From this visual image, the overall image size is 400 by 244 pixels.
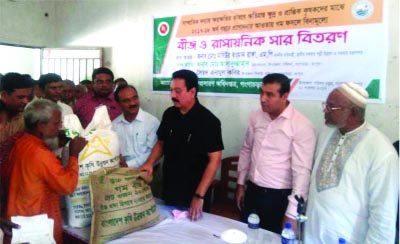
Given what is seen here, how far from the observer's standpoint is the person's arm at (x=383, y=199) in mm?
1372

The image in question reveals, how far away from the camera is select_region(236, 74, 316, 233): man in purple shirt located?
1857mm

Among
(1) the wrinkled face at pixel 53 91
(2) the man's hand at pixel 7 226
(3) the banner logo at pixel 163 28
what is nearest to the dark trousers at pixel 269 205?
(2) the man's hand at pixel 7 226

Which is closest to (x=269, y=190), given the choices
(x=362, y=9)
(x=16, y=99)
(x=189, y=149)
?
(x=189, y=149)

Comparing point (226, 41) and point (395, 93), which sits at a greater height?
point (226, 41)

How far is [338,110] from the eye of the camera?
156 centimetres

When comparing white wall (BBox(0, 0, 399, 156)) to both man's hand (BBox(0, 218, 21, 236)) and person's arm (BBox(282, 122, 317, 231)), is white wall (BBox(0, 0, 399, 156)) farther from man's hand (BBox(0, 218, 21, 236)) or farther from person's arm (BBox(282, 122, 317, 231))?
man's hand (BBox(0, 218, 21, 236))

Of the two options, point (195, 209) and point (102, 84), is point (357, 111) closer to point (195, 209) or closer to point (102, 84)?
point (195, 209)

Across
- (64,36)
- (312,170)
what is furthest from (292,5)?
(64,36)

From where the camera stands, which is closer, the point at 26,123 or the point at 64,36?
the point at 26,123

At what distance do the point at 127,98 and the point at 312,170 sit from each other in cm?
143

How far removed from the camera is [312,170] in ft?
5.78

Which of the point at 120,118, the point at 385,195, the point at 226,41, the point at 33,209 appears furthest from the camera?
the point at 226,41

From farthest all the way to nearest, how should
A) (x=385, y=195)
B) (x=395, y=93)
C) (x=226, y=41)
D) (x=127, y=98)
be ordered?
(x=226, y=41) < (x=127, y=98) < (x=395, y=93) < (x=385, y=195)

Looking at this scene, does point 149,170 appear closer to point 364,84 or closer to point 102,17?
point 364,84
